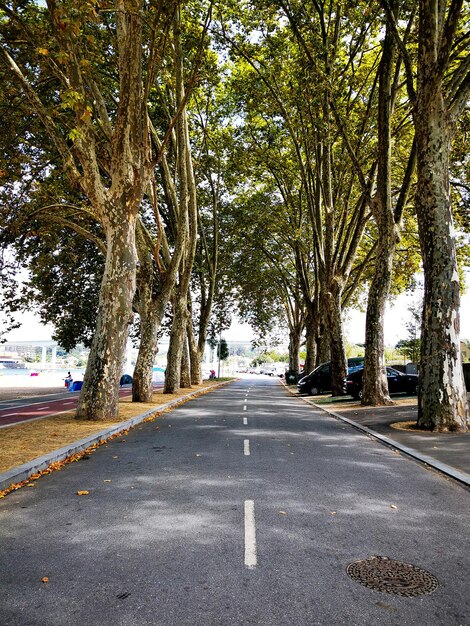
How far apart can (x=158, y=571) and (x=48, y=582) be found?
0.80m

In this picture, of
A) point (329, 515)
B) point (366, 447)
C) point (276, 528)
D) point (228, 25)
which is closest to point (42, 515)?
point (276, 528)

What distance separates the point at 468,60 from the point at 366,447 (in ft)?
30.8

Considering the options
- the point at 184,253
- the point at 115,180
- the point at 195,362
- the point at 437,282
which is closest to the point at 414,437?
the point at 437,282

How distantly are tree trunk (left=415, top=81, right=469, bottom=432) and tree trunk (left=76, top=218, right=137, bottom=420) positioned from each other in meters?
7.66

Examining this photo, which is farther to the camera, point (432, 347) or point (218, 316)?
point (218, 316)

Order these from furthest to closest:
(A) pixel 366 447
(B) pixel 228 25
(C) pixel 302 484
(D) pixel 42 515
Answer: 1. (B) pixel 228 25
2. (A) pixel 366 447
3. (C) pixel 302 484
4. (D) pixel 42 515

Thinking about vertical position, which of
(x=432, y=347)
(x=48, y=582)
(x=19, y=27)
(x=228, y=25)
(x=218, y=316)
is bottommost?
(x=48, y=582)

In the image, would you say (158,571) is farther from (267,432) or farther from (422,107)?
(422,107)

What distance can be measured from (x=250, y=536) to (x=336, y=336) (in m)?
18.7

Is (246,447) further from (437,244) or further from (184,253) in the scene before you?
(184,253)

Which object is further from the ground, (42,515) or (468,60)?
(468,60)

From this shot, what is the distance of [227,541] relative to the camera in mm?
4332

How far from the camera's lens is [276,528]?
15.4 ft

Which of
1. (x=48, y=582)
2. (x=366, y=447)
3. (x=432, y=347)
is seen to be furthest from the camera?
(x=432, y=347)
